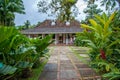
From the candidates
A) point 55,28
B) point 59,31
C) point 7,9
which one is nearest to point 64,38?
point 59,31

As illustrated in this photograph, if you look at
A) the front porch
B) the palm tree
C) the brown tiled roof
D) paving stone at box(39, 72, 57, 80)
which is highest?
the palm tree

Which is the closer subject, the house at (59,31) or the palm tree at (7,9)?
the palm tree at (7,9)

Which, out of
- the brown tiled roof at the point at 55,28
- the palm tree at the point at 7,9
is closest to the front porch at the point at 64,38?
the brown tiled roof at the point at 55,28

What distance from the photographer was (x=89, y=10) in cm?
3966

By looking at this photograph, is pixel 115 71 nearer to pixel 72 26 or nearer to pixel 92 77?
pixel 92 77

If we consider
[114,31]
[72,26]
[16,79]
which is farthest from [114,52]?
[72,26]

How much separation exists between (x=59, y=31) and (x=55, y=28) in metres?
3.16

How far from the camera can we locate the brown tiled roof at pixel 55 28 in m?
36.2

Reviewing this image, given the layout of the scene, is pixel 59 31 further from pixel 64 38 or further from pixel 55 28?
pixel 55 28

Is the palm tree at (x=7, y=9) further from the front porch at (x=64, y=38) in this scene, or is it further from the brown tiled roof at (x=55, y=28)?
the front porch at (x=64, y=38)

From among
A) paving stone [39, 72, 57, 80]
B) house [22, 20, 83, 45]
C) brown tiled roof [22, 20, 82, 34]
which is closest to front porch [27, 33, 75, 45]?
house [22, 20, 83, 45]

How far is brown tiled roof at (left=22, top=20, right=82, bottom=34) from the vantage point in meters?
36.2

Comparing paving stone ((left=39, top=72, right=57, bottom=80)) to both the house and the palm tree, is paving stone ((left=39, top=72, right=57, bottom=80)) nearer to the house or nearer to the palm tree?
the palm tree

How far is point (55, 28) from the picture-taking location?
127ft
